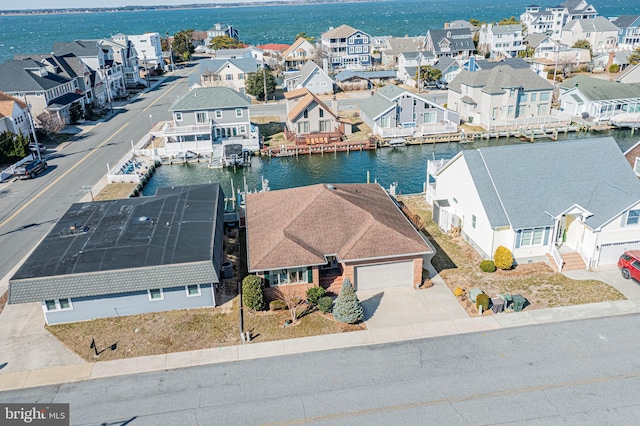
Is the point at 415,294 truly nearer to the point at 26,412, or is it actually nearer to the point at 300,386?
the point at 300,386

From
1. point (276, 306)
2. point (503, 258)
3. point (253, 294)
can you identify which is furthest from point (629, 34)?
point (253, 294)

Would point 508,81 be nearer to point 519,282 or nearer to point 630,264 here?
point 630,264

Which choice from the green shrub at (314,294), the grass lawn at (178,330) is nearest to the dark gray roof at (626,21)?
the green shrub at (314,294)

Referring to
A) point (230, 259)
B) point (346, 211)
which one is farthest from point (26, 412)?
point (346, 211)

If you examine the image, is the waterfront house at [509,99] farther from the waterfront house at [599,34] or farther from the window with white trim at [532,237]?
the waterfront house at [599,34]

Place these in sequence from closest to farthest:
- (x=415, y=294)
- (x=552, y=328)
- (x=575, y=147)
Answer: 1. (x=552, y=328)
2. (x=415, y=294)
3. (x=575, y=147)

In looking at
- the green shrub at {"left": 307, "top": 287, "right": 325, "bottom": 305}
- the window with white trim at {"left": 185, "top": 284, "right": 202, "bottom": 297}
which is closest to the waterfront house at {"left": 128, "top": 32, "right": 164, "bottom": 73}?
the window with white trim at {"left": 185, "top": 284, "right": 202, "bottom": 297}
